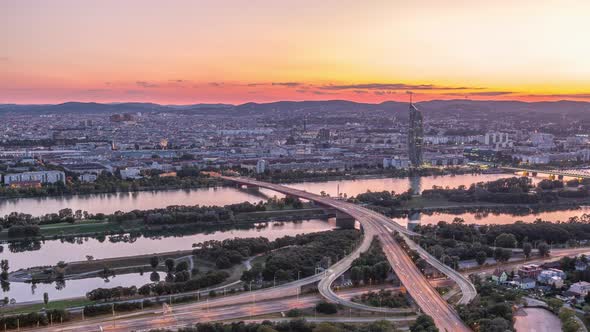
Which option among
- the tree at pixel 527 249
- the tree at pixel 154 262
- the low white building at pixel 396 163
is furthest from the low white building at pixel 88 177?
the tree at pixel 527 249

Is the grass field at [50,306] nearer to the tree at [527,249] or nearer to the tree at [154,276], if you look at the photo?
the tree at [154,276]

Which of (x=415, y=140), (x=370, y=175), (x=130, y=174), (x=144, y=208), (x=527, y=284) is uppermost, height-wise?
(x=415, y=140)

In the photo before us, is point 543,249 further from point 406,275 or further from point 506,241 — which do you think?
point 406,275

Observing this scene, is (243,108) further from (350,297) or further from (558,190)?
(350,297)

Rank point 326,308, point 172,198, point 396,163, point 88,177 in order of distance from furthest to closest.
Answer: point 396,163 < point 88,177 < point 172,198 < point 326,308

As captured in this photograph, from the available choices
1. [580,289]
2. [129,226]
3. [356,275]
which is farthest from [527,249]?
[129,226]

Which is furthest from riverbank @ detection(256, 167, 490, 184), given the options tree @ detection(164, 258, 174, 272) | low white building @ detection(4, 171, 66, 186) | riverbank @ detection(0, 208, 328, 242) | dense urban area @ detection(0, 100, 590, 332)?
tree @ detection(164, 258, 174, 272)
